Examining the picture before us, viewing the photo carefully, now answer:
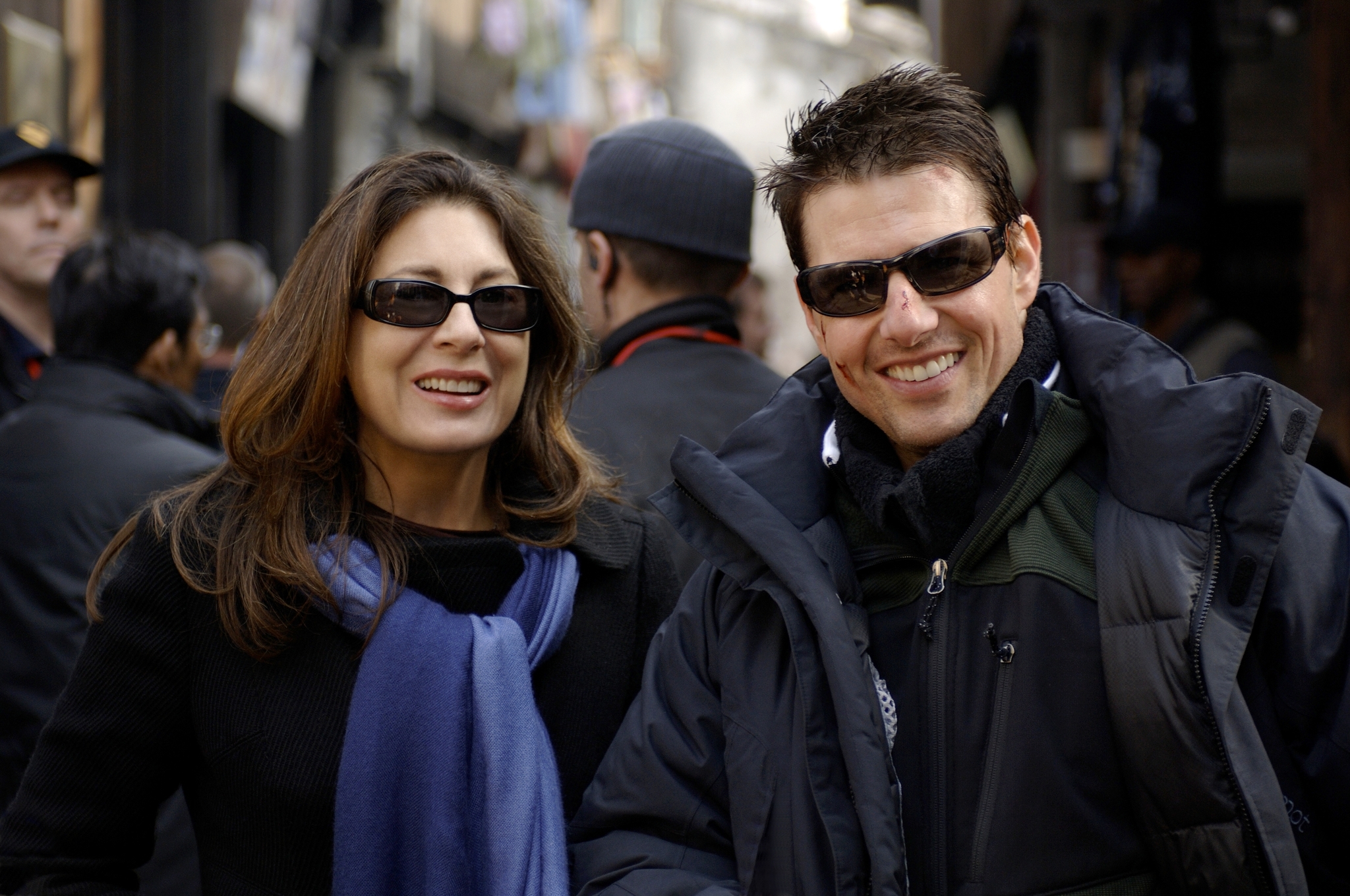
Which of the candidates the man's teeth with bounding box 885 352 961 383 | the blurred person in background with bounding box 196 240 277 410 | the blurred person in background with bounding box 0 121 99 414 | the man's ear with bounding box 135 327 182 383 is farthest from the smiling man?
the blurred person in background with bounding box 196 240 277 410

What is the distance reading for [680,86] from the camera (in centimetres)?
2797

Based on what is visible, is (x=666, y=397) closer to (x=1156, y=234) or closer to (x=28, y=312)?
(x=28, y=312)

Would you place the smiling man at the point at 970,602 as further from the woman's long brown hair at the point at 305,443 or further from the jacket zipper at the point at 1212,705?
the woman's long brown hair at the point at 305,443

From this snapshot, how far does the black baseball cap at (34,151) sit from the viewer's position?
4.40m

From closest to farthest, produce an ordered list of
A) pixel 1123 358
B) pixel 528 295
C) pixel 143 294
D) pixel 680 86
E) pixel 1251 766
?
pixel 1251 766
pixel 1123 358
pixel 528 295
pixel 143 294
pixel 680 86

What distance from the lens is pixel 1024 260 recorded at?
2.10 metres

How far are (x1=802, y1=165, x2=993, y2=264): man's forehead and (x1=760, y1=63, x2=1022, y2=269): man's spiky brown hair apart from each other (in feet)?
0.05

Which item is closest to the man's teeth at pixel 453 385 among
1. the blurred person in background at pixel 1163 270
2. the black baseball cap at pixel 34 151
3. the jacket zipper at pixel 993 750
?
the jacket zipper at pixel 993 750

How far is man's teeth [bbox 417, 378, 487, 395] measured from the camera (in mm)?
2281

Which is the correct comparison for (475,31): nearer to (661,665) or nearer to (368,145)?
(368,145)

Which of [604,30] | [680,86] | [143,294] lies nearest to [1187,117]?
[143,294]

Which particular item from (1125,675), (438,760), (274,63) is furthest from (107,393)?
(274,63)

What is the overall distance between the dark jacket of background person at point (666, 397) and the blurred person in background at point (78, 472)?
3.45 feet

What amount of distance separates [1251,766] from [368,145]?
1596 centimetres
